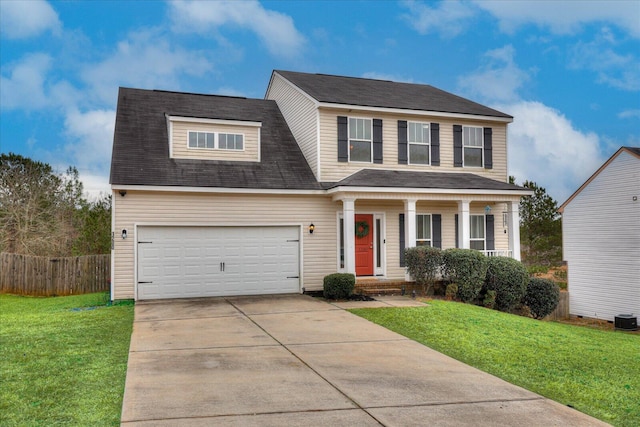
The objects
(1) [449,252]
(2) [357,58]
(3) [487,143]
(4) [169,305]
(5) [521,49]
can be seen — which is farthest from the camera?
(2) [357,58]

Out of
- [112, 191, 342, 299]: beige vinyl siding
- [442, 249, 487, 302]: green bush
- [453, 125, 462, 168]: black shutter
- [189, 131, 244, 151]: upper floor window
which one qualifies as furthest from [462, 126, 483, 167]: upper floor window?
[189, 131, 244, 151]: upper floor window

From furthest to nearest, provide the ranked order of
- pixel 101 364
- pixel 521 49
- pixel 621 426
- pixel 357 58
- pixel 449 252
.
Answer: pixel 357 58 → pixel 521 49 → pixel 449 252 → pixel 101 364 → pixel 621 426

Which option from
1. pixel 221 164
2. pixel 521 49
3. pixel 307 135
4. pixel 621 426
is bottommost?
pixel 621 426

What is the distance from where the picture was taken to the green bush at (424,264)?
46.9 feet

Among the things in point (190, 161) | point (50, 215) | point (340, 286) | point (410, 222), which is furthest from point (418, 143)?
point (50, 215)

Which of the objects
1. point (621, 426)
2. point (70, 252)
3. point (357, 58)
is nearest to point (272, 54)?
point (357, 58)

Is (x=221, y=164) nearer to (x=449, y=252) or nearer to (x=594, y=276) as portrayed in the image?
(x=449, y=252)

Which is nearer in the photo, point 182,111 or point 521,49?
point 182,111

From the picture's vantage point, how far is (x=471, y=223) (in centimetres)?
1748

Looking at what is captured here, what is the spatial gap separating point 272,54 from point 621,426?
21925 mm

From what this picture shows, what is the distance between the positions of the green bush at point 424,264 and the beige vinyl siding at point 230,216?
8.17ft

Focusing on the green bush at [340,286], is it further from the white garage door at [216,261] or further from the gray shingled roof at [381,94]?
the gray shingled roof at [381,94]

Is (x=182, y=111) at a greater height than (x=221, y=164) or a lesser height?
greater

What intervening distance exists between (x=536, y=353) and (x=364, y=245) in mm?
8233
